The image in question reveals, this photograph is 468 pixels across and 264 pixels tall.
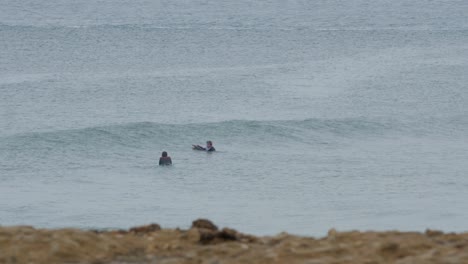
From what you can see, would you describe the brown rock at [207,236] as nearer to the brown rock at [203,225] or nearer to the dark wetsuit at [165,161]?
the brown rock at [203,225]

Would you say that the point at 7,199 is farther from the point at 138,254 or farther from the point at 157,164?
the point at 138,254

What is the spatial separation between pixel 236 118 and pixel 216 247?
41845 millimetres

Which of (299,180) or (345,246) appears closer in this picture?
(345,246)

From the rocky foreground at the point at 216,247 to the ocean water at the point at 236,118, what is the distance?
14872 mm

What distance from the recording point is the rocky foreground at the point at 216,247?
1217 cm

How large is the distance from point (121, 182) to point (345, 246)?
26.8m

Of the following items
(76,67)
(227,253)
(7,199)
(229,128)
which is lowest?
(227,253)

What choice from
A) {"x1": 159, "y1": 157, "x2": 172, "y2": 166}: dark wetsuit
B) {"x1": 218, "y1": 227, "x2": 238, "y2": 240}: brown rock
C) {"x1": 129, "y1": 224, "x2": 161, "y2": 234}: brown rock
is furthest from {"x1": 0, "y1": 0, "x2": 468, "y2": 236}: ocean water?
{"x1": 218, "y1": 227, "x2": 238, "y2": 240}: brown rock

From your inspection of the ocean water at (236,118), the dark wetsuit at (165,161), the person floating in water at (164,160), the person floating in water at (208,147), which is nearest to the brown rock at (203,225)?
→ the ocean water at (236,118)

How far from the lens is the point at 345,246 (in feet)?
41.1

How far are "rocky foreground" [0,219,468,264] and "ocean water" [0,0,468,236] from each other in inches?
586

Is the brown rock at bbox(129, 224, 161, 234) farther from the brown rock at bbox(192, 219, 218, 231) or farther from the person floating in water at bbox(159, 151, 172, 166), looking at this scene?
the person floating in water at bbox(159, 151, 172, 166)

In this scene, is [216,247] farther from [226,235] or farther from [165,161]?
[165,161]

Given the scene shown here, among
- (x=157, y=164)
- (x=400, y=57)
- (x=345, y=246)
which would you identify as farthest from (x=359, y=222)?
(x=400, y=57)
